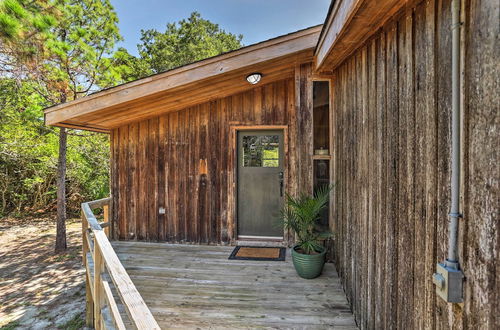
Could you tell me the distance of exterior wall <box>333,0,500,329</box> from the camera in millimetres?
839

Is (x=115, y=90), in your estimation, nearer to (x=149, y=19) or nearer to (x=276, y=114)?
(x=276, y=114)

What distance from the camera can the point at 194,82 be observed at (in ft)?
9.89

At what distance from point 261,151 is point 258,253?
1.54 metres

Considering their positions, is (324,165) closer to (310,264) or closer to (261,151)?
(261,151)

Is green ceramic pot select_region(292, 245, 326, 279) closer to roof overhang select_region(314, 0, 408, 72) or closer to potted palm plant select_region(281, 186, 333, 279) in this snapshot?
potted palm plant select_region(281, 186, 333, 279)

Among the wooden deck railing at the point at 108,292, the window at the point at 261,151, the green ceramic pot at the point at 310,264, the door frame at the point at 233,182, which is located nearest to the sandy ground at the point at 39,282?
the wooden deck railing at the point at 108,292

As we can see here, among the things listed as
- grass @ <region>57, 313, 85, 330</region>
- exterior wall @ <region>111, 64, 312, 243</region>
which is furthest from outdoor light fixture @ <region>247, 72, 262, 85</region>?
grass @ <region>57, 313, 85, 330</region>

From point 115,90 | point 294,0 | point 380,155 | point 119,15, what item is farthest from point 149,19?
point 380,155

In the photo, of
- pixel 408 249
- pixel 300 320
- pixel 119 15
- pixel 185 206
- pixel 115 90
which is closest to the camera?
pixel 408 249

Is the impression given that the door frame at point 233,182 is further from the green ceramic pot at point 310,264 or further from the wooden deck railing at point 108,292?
the wooden deck railing at point 108,292

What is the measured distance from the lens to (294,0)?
5578 millimetres

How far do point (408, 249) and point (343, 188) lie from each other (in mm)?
1356

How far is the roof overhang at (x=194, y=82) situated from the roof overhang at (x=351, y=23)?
1.51ft

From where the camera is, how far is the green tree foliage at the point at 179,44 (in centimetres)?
1016
